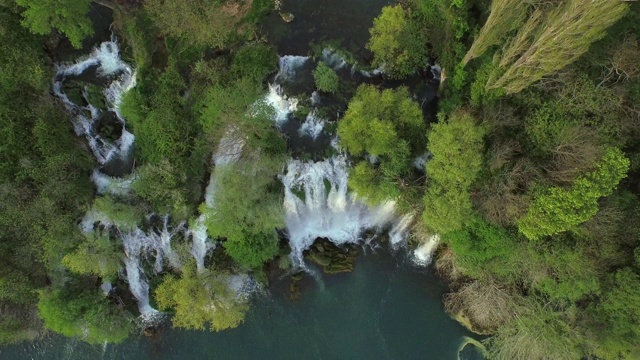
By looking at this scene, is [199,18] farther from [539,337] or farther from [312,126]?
[539,337]

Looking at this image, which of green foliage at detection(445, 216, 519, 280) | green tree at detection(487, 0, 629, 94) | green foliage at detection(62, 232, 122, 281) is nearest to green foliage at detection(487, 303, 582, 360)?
green foliage at detection(445, 216, 519, 280)

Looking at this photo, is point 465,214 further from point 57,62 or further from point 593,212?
point 57,62

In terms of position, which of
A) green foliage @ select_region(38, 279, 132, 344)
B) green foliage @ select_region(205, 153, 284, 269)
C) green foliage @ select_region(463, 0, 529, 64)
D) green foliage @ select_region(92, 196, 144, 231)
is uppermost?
green foliage @ select_region(463, 0, 529, 64)

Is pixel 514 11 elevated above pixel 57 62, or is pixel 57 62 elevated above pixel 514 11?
pixel 514 11

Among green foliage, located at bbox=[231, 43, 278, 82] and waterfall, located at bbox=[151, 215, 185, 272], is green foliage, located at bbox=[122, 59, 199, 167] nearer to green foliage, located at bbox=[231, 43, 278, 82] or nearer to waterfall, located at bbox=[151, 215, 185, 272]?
green foliage, located at bbox=[231, 43, 278, 82]

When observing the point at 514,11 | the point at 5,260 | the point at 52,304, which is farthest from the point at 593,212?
the point at 5,260
